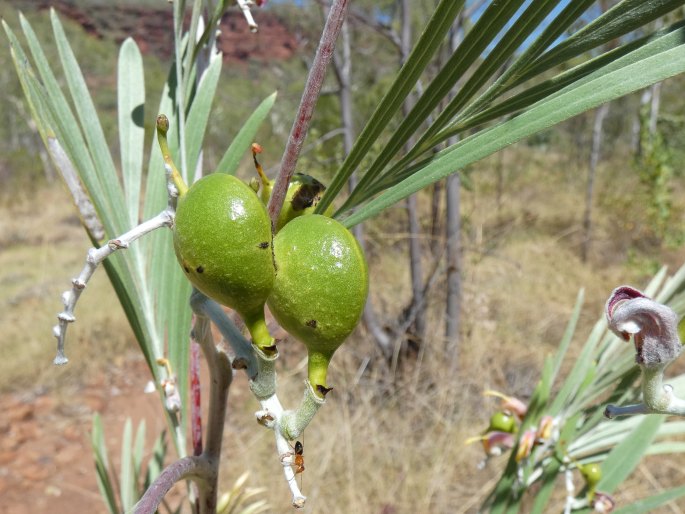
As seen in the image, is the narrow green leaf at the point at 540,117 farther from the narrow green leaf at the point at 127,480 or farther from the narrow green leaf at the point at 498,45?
the narrow green leaf at the point at 127,480

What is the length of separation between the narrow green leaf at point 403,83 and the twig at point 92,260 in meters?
0.10

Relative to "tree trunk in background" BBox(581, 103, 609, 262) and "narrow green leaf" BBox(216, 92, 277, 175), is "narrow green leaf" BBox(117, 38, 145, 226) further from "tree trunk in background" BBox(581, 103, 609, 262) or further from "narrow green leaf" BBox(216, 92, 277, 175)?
"tree trunk in background" BBox(581, 103, 609, 262)

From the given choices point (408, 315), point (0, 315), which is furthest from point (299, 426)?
point (0, 315)

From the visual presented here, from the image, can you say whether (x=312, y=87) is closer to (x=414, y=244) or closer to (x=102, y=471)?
(x=102, y=471)

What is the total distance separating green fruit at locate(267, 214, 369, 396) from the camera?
0.27m

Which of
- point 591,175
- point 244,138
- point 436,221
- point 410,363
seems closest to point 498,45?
point 244,138

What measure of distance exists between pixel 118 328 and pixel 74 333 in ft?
0.97

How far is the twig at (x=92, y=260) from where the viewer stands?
0.26 meters

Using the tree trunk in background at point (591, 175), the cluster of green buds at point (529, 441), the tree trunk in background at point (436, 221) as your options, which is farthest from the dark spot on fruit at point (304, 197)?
the tree trunk in background at point (591, 175)

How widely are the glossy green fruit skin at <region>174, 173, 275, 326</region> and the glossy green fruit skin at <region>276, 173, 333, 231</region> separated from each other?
5 cm

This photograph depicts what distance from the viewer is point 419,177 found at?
0.33 metres

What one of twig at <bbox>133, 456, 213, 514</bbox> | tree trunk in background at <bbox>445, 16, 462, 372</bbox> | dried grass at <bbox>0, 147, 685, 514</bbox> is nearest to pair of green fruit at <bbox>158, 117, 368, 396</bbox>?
twig at <bbox>133, 456, 213, 514</bbox>

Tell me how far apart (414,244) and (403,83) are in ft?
7.04

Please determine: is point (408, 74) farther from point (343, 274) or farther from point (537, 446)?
point (537, 446)
